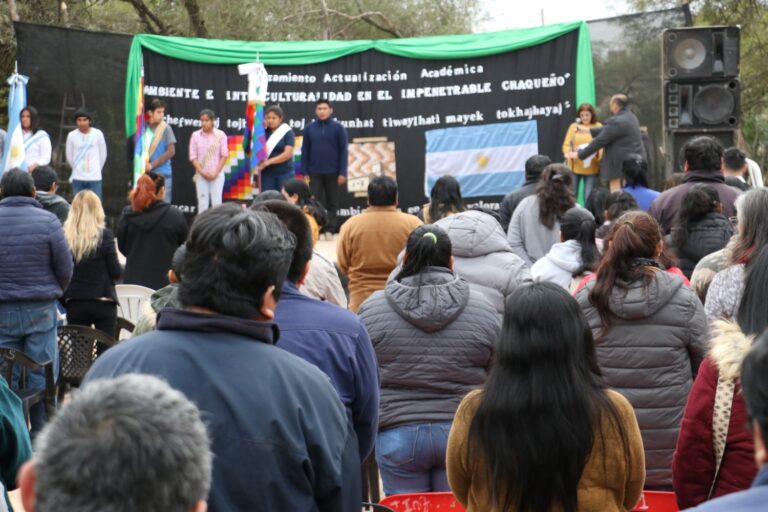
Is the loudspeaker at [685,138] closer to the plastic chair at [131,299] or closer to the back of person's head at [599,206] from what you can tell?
the back of person's head at [599,206]

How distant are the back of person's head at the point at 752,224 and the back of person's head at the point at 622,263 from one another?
1.88ft

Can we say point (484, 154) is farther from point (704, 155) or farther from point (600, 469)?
point (600, 469)

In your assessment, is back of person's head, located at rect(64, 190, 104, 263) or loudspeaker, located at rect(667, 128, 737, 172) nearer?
back of person's head, located at rect(64, 190, 104, 263)

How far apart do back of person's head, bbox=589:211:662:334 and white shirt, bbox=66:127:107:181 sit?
1107 cm

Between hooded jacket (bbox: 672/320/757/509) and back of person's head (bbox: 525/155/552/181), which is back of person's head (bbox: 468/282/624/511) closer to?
hooded jacket (bbox: 672/320/757/509)

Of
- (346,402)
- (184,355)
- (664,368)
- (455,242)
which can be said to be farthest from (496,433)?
(455,242)

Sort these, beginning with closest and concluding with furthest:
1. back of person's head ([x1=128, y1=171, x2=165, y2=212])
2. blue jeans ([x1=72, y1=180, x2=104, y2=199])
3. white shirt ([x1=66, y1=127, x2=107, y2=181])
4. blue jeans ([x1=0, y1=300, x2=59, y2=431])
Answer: blue jeans ([x1=0, y1=300, x2=59, y2=431]), back of person's head ([x1=128, y1=171, x2=165, y2=212]), white shirt ([x1=66, y1=127, x2=107, y2=181]), blue jeans ([x1=72, y1=180, x2=104, y2=199])

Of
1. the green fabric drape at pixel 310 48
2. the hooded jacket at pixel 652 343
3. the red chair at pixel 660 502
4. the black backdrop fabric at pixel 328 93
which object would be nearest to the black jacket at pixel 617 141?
the black backdrop fabric at pixel 328 93

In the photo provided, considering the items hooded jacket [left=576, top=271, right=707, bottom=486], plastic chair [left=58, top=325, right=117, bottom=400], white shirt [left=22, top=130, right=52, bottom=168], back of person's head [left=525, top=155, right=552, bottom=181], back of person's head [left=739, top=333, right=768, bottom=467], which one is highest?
white shirt [left=22, top=130, right=52, bottom=168]

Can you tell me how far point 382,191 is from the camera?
7.21 meters

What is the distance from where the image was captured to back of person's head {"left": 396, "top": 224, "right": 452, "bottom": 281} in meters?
4.65

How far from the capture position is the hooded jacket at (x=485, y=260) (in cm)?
574

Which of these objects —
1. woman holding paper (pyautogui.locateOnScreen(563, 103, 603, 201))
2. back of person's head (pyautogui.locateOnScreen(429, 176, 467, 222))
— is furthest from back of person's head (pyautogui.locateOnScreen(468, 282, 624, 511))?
woman holding paper (pyautogui.locateOnScreen(563, 103, 603, 201))

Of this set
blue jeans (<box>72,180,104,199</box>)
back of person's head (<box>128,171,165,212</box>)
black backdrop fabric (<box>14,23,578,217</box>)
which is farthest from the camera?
black backdrop fabric (<box>14,23,578,217</box>)
